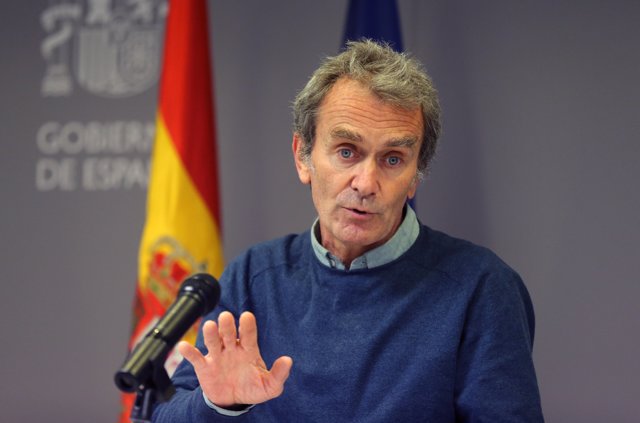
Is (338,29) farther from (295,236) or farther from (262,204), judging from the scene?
(295,236)

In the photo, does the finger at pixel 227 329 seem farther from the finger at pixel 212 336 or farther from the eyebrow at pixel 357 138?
the eyebrow at pixel 357 138

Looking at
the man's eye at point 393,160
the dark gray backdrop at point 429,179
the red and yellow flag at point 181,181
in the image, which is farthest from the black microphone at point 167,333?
the dark gray backdrop at point 429,179

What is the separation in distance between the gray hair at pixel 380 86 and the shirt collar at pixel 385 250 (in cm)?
13

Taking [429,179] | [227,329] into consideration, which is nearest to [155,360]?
[227,329]

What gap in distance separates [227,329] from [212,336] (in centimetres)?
3

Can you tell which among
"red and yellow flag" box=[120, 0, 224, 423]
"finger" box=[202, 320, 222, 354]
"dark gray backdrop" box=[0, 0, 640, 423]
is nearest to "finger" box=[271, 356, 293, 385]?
"finger" box=[202, 320, 222, 354]

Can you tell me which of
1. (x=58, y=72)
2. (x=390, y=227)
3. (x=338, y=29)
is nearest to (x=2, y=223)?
(x=58, y=72)

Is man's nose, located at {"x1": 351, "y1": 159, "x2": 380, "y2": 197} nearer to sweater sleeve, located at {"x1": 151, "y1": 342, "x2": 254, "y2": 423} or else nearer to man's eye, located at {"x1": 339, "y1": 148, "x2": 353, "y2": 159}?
man's eye, located at {"x1": 339, "y1": 148, "x2": 353, "y2": 159}

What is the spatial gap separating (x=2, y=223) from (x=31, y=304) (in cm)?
38

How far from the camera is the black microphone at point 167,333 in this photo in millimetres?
1108

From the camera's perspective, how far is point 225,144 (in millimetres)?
3668

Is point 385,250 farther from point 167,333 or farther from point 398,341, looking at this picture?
point 167,333

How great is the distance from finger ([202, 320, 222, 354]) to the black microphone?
178 mm

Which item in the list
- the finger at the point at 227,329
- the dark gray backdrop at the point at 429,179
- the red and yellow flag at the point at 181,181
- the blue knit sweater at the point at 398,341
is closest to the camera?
the finger at the point at 227,329
